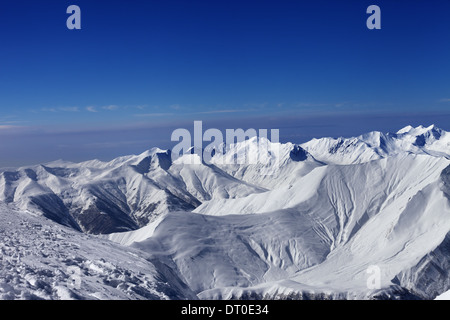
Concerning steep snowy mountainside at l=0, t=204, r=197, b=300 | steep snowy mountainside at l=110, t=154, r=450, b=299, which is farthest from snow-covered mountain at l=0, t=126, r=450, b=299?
steep snowy mountainside at l=0, t=204, r=197, b=300

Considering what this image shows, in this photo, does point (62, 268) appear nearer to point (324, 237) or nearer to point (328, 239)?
point (324, 237)

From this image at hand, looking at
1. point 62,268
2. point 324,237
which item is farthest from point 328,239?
point 62,268

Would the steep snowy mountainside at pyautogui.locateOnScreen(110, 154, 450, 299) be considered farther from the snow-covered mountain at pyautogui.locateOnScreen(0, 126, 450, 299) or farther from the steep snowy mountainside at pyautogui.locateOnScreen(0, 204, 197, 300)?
the steep snowy mountainside at pyautogui.locateOnScreen(0, 204, 197, 300)

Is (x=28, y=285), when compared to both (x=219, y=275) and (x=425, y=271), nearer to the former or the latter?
(x=219, y=275)

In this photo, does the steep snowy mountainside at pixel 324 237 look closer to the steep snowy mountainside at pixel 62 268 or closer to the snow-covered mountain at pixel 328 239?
the snow-covered mountain at pixel 328 239

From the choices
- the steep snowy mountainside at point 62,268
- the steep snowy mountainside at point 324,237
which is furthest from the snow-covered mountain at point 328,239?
the steep snowy mountainside at point 62,268

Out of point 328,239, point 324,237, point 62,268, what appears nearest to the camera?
point 62,268
